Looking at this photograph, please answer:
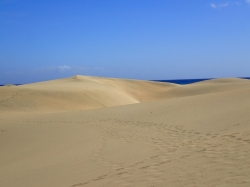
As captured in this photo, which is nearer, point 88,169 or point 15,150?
point 88,169

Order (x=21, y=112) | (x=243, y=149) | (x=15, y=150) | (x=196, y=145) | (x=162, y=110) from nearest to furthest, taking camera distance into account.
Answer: (x=243, y=149), (x=196, y=145), (x=15, y=150), (x=162, y=110), (x=21, y=112)

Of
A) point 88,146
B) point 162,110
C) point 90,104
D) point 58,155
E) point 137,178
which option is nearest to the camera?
point 137,178

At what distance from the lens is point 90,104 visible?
77.4ft

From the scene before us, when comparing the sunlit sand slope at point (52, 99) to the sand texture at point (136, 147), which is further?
the sunlit sand slope at point (52, 99)

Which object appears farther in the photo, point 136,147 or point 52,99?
point 52,99

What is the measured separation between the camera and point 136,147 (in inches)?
298

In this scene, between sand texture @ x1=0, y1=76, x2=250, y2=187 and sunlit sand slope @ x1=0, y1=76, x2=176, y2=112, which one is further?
sunlit sand slope @ x1=0, y1=76, x2=176, y2=112

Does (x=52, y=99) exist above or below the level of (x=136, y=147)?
above

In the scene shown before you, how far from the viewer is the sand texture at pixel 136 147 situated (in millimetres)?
5309

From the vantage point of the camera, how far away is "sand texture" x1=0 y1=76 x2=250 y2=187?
5.31 meters

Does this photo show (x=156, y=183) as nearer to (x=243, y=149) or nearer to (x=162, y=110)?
(x=243, y=149)

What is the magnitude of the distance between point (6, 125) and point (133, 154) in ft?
27.9

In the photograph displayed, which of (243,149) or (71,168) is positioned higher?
(243,149)

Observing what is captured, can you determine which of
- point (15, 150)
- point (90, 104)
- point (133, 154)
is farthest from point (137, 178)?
point (90, 104)
